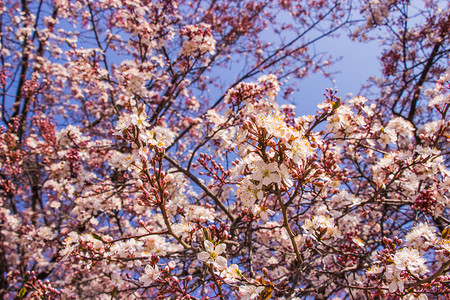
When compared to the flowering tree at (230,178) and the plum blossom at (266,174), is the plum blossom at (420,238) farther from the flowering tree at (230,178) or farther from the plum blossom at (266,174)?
the plum blossom at (266,174)

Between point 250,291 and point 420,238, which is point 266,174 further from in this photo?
point 420,238

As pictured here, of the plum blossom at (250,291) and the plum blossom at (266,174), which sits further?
the plum blossom at (250,291)

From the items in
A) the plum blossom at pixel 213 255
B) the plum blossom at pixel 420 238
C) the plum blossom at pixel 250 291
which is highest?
the plum blossom at pixel 420 238

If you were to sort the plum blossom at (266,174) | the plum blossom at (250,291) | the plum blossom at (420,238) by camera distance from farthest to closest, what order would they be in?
the plum blossom at (420,238) → the plum blossom at (250,291) → the plum blossom at (266,174)

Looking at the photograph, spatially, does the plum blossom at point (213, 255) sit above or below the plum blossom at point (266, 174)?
below

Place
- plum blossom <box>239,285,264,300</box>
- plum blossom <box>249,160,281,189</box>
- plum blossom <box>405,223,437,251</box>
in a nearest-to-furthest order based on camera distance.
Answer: plum blossom <box>249,160,281,189</box>
plum blossom <box>239,285,264,300</box>
plum blossom <box>405,223,437,251</box>

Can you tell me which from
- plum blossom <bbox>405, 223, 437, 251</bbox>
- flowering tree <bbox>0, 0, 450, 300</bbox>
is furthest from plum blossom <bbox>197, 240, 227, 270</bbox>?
plum blossom <bbox>405, 223, 437, 251</bbox>

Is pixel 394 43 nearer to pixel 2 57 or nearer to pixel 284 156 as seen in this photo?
pixel 284 156

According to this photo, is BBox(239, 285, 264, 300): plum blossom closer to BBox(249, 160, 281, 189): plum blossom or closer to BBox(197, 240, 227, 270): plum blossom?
BBox(197, 240, 227, 270): plum blossom

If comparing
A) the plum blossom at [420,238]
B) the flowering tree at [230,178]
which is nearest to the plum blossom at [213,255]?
the flowering tree at [230,178]

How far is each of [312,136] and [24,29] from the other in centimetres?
776

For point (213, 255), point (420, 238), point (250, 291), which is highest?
point (420, 238)

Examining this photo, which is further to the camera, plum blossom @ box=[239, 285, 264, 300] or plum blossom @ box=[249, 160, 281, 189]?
plum blossom @ box=[239, 285, 264, 300]

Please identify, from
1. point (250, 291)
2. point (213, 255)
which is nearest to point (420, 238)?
point (250, 291)
